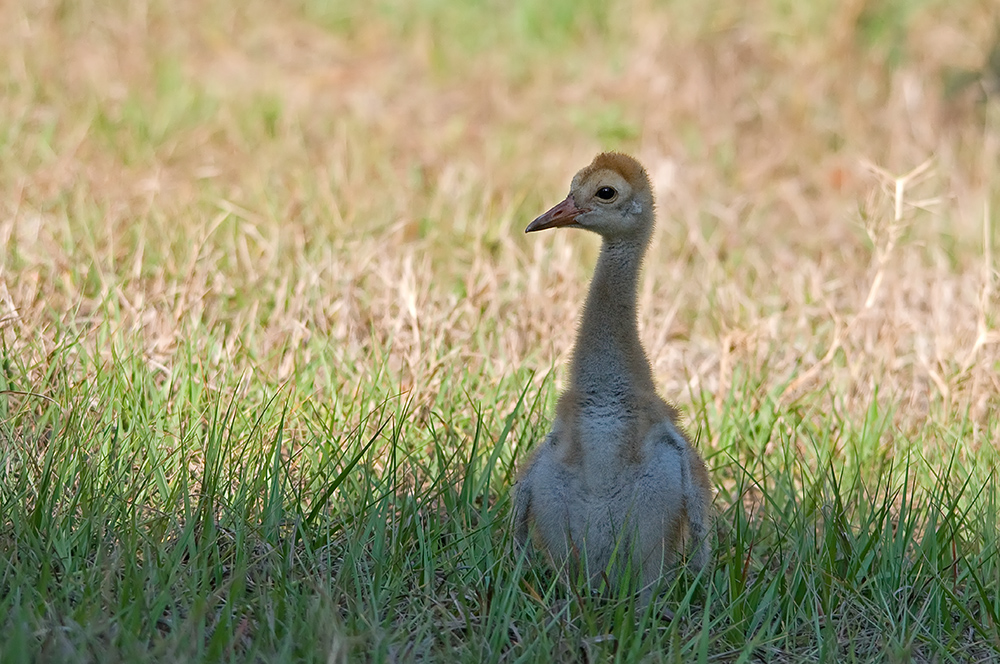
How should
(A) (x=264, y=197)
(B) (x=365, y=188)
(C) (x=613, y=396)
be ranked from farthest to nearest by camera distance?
(B) (x=365, y=188) → (A) (x=264, y=197) → (C) (x=613, y=396)

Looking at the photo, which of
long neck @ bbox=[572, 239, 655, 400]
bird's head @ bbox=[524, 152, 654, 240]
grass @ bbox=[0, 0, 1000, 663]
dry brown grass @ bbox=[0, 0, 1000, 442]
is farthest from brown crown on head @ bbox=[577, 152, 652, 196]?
dry brown grass @ bbox=[0, 0, 1000, 442]

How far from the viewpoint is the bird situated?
3734mm

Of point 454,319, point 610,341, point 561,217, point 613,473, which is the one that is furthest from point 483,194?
point 613,473

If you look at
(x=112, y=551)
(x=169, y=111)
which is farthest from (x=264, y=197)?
(x=112, y=551)

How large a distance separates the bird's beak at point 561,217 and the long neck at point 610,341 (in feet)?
0.53

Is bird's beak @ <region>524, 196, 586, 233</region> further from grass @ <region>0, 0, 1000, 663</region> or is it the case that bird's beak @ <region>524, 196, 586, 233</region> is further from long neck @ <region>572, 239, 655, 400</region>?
grass @ <region>0, 0, 1000, 663</region>

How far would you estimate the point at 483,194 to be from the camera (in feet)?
22.9

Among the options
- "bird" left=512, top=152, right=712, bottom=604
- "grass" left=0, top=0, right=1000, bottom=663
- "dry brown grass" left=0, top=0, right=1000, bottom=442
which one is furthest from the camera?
"dry brown grass" left=0, top=0, right=1000, bottom=442

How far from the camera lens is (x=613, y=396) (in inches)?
148

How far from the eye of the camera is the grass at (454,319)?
3.53m

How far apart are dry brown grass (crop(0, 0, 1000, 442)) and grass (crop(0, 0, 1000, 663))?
0.09 feet

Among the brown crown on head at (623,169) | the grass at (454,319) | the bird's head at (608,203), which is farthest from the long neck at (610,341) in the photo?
the grass at (454,319)

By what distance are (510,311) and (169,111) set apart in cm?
309

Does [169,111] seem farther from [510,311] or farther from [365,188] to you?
[510,311]
